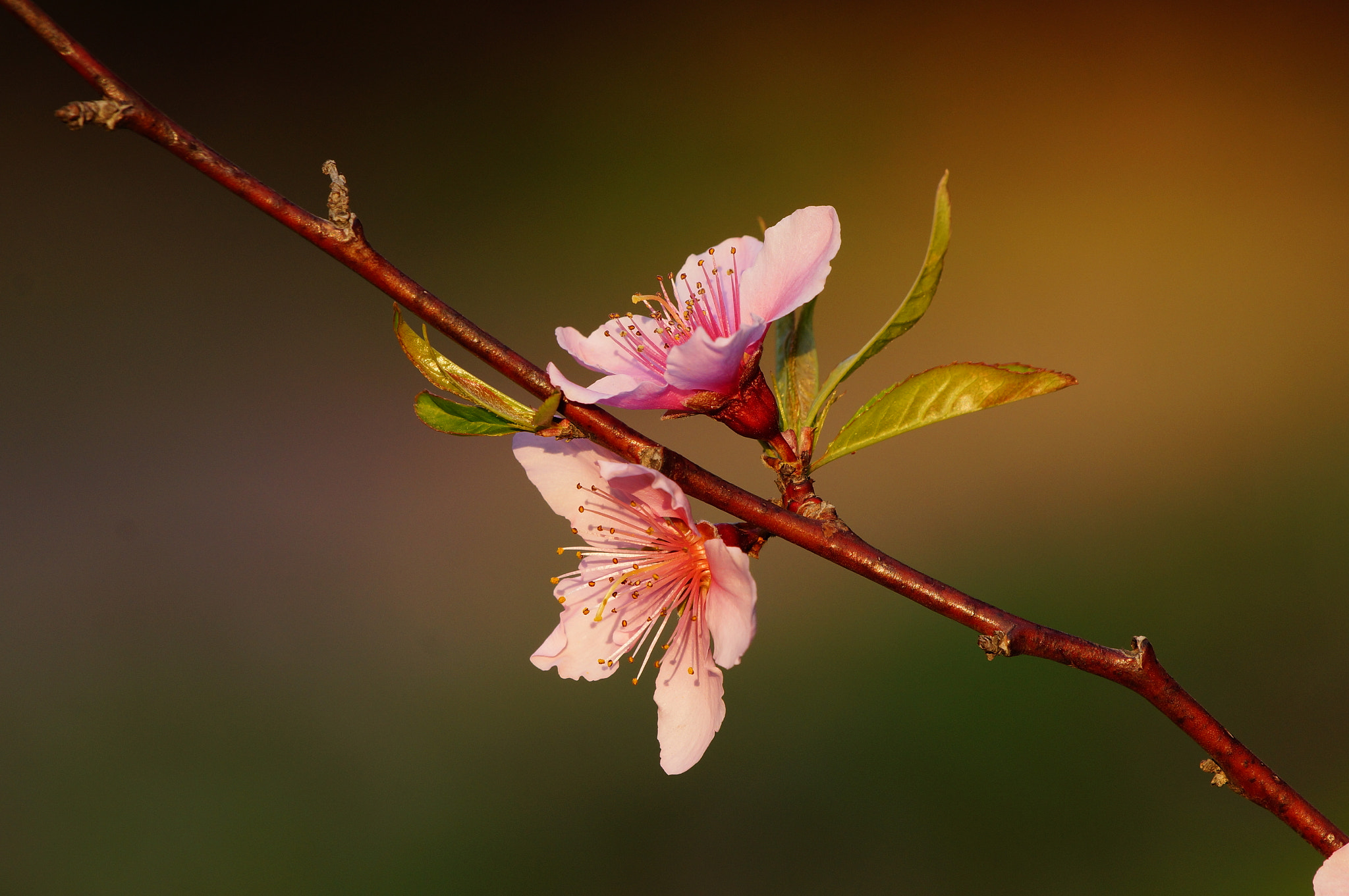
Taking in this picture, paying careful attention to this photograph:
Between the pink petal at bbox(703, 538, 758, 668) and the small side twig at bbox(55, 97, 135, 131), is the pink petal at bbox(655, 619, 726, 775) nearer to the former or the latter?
the pink petal at bbox(703, 538, 758, 668)

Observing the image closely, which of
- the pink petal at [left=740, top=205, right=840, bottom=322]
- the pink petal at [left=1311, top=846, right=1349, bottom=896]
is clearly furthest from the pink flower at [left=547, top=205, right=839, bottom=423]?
the pink petal at [left=1311, top=846, right=1349, bottom=896]

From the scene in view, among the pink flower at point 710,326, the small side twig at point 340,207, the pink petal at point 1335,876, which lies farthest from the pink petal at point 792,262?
the pink petal at point 1335,876

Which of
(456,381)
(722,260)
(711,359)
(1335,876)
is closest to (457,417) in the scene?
(456,381)

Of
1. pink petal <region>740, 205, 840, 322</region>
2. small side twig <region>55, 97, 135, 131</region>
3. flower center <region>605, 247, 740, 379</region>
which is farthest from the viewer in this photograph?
flower center <region>605, 247, 740, 379</region>

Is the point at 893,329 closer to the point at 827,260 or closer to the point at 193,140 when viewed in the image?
the point at 827,260

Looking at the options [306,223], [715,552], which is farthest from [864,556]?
[306,223]

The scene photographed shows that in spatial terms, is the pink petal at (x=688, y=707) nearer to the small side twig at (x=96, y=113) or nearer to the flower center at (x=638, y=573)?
the flower center at (x=638, y=573)

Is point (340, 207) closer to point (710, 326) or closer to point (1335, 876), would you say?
point (710, 326)
